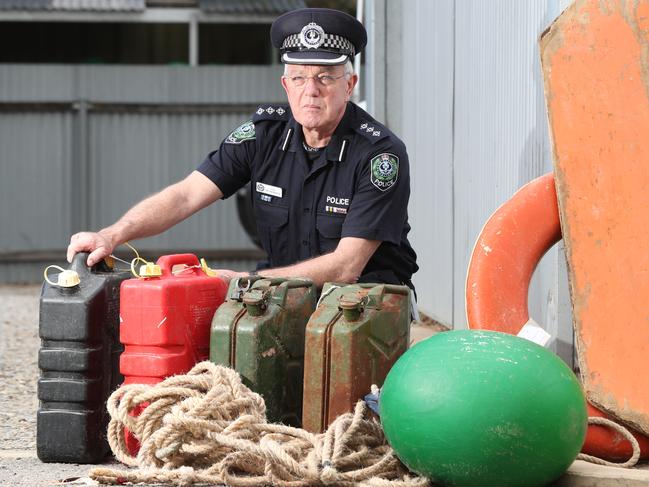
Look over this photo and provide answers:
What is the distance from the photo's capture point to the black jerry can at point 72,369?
3.82 meters

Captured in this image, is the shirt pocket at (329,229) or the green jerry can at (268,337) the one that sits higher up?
the shirt pocket at (329,229)

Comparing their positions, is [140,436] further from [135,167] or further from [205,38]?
[205,38]

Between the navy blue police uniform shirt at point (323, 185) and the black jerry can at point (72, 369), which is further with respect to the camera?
the navy blue police uniform shirt at point (323, 185)

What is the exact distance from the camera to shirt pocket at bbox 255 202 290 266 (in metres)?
4.75

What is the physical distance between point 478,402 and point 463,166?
12.4 feet

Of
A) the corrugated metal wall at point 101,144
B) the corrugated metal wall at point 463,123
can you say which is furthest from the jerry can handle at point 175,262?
the corrugated metal wall at point 101,144

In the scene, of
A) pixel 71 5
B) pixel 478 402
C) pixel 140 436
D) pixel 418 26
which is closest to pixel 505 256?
pixel 478 402

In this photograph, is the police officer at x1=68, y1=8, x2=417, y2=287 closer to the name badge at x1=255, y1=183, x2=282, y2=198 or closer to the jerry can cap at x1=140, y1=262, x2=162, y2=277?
the name badge at x1=255, y1=183, x2=282, y2=198

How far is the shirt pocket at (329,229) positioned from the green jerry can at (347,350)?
0.83m

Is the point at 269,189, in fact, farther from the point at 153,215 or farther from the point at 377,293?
the point at 377,293

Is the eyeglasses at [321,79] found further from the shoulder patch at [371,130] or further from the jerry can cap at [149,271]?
the jerry can cap at [149,271]

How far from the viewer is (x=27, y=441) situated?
4363mm

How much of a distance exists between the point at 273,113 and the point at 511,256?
116cm

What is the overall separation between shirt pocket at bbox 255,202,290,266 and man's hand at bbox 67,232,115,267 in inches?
35.9
